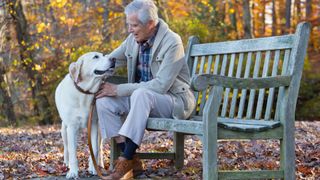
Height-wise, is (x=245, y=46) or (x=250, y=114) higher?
(x=245, y=46)

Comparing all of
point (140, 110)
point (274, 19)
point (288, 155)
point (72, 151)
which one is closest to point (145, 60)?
point (140, 110)

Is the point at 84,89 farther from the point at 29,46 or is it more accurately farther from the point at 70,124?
A: the point at 29,46

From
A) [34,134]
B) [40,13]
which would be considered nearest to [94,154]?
[34,134]

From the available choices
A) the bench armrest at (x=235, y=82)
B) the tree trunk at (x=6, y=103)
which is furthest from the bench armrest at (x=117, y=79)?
the tree trunk at (x=6, y=103)

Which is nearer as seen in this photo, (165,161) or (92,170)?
(92,170)

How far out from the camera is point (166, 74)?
14.3 ft

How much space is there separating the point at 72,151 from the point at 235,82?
1.70 m

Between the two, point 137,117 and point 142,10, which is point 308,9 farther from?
point 137,117

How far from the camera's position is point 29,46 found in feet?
41.2

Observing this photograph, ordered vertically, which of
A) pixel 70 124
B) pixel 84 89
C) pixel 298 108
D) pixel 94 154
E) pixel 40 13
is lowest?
pixel 298 108

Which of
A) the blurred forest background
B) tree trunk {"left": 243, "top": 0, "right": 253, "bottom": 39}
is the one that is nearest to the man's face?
the blurred forest background

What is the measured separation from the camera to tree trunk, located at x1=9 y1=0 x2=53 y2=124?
12.5 metres

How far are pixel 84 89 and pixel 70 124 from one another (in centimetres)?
32

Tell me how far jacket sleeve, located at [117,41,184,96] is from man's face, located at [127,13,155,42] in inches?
10.4
